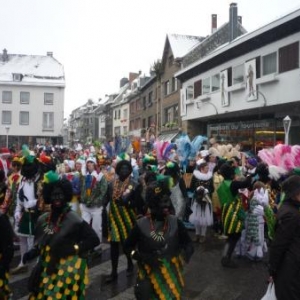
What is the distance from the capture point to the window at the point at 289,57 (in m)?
15.7

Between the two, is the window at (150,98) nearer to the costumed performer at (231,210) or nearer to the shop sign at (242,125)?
the shop sign at (242,125)

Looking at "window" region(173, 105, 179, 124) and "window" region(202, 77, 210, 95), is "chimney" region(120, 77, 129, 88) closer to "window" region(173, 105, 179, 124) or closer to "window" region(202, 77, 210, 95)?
"window" region(173, 105, 179, 124)

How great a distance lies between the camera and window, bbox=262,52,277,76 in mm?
17156

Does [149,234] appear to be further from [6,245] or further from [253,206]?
[253,206]

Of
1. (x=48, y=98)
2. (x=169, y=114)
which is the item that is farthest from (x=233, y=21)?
(x=48, y=98)

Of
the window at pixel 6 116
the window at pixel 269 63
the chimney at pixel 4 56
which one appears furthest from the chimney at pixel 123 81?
the window at pixel 269 63

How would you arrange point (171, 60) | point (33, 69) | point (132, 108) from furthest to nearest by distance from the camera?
point (33, 69) → point (132, 108) → point (171, 60)

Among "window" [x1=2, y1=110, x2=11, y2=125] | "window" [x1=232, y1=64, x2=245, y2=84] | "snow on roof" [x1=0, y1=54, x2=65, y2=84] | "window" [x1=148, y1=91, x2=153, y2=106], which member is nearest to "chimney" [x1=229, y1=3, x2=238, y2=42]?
"window" [x1=232, y1=64, x2=245, y2=84]

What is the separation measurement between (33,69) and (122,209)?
45781 millimetres

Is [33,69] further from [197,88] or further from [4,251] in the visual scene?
[4,251]

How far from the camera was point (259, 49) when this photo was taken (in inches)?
713

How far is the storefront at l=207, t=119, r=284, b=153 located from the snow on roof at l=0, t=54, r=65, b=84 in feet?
92.2

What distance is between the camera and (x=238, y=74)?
2008 centimetres

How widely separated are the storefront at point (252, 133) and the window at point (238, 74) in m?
2.22
